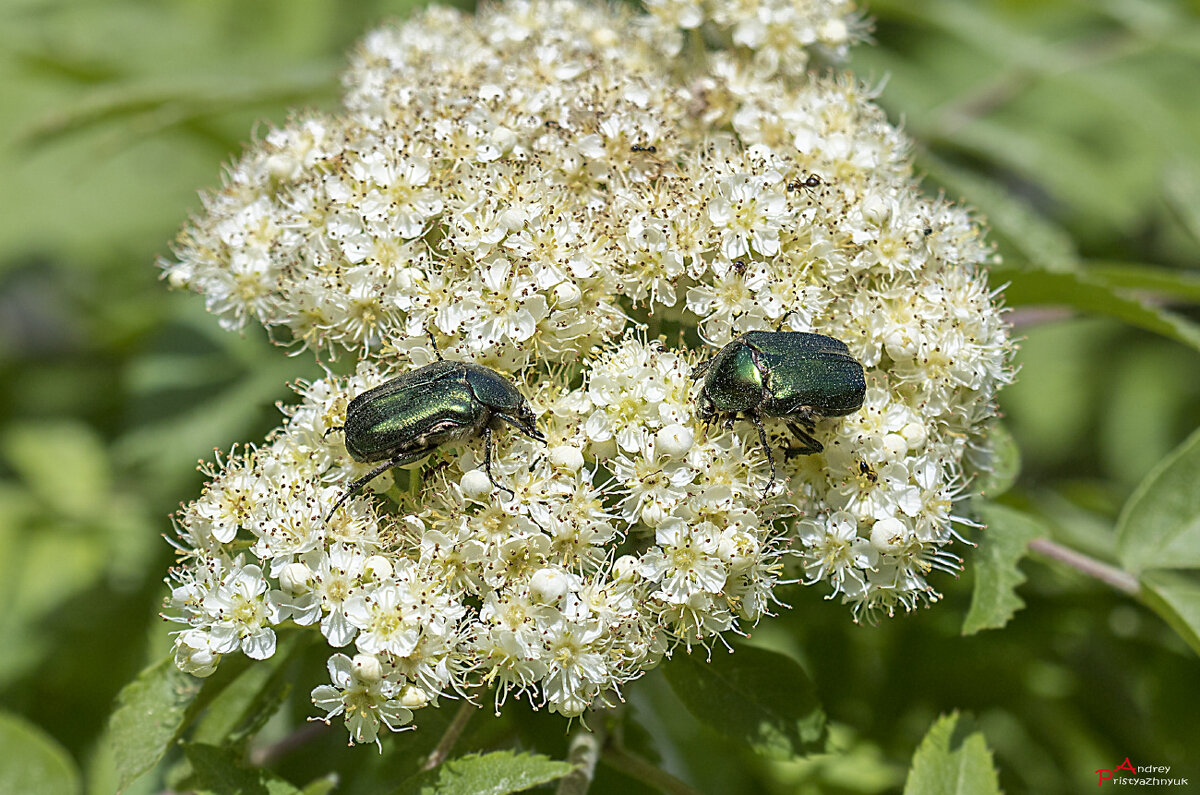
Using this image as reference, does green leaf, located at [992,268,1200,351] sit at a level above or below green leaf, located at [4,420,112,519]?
above

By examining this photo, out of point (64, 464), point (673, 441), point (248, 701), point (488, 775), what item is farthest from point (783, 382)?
point (64, 464)

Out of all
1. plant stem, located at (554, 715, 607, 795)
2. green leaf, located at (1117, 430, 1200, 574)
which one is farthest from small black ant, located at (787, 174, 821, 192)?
plant stem, located at (554, 715, 607, 795)

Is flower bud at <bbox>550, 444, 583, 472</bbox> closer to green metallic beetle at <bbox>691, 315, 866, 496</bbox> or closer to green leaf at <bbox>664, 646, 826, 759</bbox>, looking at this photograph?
green metallic beetle at <bbox>691, 315, 866, 496</bbox>

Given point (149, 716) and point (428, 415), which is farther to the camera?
point (149, 716)

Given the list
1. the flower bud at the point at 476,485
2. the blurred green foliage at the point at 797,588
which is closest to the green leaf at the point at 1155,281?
the blurred green foliage at the point at 797,588

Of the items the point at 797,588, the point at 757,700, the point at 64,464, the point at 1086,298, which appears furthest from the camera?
the point at 64,464

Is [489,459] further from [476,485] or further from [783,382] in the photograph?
[783,382]

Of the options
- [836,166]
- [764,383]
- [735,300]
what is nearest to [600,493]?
[764,383]
